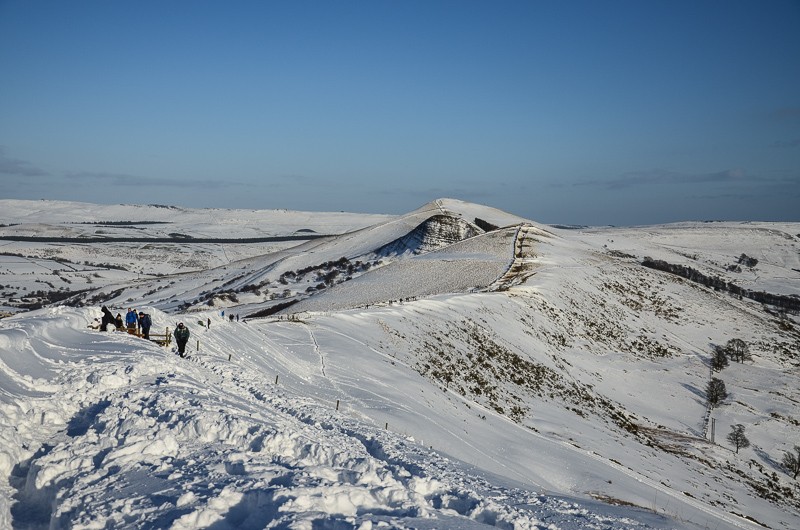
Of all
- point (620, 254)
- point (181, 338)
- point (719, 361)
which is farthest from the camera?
point (620, 254)

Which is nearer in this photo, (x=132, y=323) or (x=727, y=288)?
(x=132, y=323)

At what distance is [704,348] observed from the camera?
51938 millimetres

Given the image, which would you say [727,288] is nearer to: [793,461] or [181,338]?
[793,461]

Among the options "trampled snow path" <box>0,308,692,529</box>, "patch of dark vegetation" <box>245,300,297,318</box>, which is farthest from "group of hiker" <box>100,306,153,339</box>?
"patch of dark vegetation" <box>245,300,297,318</box>

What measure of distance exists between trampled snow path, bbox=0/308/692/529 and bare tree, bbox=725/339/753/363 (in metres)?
45.9

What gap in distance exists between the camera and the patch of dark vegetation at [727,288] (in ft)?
277

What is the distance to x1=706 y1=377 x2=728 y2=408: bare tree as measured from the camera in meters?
39.0

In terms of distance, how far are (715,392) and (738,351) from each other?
538 inches

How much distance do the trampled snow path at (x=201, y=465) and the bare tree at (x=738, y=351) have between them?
45.9 metres

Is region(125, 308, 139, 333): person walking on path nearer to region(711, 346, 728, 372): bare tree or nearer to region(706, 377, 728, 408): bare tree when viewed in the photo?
region(706, 377, 728, 408): bare tree

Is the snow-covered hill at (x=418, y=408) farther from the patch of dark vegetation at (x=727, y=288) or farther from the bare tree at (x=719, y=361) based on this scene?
the patch of dark vegetation at (x=727, y=288)

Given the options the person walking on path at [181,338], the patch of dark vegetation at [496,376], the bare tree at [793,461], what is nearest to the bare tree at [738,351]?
the bare tree at [793,461]

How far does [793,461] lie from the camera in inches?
1222

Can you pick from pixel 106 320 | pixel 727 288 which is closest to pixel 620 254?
pixel 727 288
